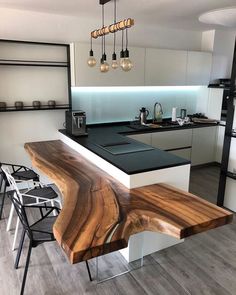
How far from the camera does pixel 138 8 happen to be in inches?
130

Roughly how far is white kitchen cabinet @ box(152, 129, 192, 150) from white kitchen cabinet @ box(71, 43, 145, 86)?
2.92 ft

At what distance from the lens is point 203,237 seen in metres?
2.88

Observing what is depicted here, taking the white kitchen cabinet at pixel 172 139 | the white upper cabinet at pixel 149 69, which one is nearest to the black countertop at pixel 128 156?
the white kitchen cabinet at pixel 172 139

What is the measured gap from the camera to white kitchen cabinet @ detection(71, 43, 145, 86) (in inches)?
145

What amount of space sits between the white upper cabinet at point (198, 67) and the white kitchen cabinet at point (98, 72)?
981mm

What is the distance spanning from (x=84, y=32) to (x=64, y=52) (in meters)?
0.43

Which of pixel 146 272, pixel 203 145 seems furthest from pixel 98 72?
pixel 146 272

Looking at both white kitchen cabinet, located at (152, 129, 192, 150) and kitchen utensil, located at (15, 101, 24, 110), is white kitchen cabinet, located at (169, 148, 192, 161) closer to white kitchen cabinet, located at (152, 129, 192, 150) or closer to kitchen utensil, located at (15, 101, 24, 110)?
white kitchen cabinet, located at (152, 129, 192, 150)

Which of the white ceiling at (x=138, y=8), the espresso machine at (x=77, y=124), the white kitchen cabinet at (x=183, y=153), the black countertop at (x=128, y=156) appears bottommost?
the white kitchen cabinet at (x=183, y=153)

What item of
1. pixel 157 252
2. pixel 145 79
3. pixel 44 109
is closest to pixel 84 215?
pixel 157 252

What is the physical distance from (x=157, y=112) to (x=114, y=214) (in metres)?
3.33

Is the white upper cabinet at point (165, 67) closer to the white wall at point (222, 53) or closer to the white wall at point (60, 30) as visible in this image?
the white wall at point (60, 30)

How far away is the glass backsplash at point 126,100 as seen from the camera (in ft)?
14.0

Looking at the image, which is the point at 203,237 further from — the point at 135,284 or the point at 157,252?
the point at 135,284
